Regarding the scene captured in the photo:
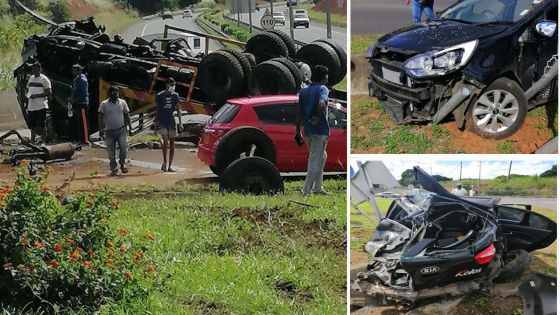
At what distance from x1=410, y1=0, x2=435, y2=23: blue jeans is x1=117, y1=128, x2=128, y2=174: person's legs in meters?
2.51

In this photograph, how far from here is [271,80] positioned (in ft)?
25.2

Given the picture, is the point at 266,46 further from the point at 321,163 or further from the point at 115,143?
the point at 115,143

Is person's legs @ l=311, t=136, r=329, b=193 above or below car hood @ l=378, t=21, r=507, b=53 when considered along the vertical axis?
below

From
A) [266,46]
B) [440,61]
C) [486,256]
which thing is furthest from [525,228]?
[266,46]

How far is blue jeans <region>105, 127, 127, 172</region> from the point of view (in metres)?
7.67

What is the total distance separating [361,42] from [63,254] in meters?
2.60

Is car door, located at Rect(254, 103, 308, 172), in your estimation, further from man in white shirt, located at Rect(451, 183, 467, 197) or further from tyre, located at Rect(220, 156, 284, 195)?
man in white shirt, located at Rect(451, 183, 467, 197)

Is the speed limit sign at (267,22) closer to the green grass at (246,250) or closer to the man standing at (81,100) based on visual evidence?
the green grass at (246,250)

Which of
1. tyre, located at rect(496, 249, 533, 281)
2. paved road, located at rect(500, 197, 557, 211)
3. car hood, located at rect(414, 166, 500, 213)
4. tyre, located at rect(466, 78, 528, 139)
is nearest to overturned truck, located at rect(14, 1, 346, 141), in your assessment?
car hood, located at rect(414, 166, 500, 213)

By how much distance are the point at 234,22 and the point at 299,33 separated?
0.53m

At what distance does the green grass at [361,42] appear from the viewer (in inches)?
271

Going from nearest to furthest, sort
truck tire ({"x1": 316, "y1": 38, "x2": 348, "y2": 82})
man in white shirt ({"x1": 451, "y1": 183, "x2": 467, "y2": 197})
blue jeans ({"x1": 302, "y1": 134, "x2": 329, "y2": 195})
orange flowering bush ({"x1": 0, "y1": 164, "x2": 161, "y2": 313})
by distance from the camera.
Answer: orange flowering bush ({"x1": 0, "y1": 164, "x2": 161, "y2": 313}) < man in white shirt ({"x1": 451, "y1": 183, "x2": 467, "y2": 197}) < truck tire ({"x1": 316, "y1": 38, "x2": 348, "y2": 82}) < blue jeans ({"x1": 302, "y1": 134, "x2": 329, "y2": 195})

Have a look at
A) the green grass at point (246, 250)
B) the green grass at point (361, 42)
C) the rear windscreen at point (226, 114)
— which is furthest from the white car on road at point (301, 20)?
the green grass at point (246, 250)

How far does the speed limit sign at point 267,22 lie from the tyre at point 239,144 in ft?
2.69
